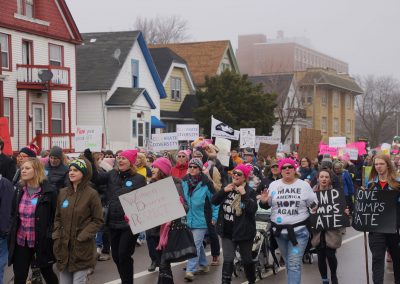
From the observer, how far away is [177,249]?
756 centimetres

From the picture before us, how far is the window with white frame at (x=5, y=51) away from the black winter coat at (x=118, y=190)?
18904mm

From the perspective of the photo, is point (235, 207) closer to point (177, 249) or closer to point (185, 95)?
point (177, 249)

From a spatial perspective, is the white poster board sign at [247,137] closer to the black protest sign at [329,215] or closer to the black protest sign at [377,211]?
the black protest sign at [329,215]

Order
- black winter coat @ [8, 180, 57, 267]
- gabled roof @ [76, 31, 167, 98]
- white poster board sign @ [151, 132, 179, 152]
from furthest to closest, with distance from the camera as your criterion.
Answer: gabled roof @ [76, 31, 167, 98] → white poster board sign @ [151, 132, 179, 152] → black winter coat @ [8, 180, 57, 267]

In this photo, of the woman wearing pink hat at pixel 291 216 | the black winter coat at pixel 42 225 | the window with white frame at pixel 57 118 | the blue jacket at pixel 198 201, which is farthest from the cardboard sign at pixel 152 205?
the window with white frame at pixel 57 118

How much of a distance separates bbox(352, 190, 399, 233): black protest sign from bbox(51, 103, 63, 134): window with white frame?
21.4 metres

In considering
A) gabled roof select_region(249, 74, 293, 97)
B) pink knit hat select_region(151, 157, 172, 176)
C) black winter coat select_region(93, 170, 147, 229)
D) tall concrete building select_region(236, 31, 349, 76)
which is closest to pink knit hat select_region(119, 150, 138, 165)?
black winter coat select_region(93, 170, 147, 229)

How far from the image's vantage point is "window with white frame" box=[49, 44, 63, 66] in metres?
28.0

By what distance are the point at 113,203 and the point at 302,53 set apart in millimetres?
125560

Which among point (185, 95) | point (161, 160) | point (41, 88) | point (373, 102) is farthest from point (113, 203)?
point (373, 102)

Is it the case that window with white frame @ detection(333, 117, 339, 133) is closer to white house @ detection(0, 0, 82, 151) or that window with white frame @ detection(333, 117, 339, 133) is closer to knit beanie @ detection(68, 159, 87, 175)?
white house @ detection(0, 0, 82, 151)

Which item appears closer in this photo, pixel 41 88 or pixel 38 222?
pixel 38 222

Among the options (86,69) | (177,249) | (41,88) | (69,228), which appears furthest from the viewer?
(86,69)

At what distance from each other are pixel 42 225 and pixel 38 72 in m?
19.5
